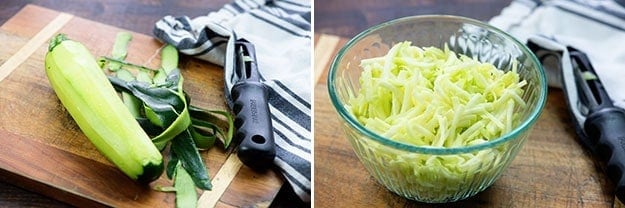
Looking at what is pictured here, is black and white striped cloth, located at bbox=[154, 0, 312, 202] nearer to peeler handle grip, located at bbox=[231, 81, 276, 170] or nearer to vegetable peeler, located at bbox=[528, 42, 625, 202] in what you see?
peeler handle grip, located at bbox=[231, 81, 276, 170]

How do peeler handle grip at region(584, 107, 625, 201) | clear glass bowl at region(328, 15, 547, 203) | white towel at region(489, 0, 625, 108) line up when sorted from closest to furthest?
clear glass bowl at region(328, 15, 547, 203)
peeler handle grip at region(584, 107, 625, 201)
white towel at region(489, 0, 625, 108)

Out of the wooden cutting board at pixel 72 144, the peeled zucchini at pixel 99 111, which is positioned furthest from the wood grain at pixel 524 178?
the peeled zucchini at pixel 99 111

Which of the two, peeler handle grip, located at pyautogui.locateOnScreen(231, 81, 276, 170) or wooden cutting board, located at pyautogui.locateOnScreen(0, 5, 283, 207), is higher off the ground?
peeler handle grip, located at pyautogui.locateOnScreen(231, 81, 276, 170)

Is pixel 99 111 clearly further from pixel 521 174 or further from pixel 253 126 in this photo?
pixel 521 174

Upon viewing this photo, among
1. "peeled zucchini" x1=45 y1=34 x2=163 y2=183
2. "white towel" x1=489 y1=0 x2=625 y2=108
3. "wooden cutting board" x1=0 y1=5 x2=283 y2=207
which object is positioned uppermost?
"peeled zucchini" x1=45 y1=34 x2=163 y2=183

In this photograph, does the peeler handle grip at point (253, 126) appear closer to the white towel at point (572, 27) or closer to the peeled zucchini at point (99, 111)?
the peeled zucchini at point (99, 111)

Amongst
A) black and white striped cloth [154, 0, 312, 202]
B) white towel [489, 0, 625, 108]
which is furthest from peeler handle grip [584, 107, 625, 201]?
black and white striped cloth [154, 0, 312, 202]

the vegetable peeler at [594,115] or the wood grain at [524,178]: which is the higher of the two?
the vegetable peeler at [594,115]

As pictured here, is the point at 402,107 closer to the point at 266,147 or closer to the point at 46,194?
the point at 266,147
